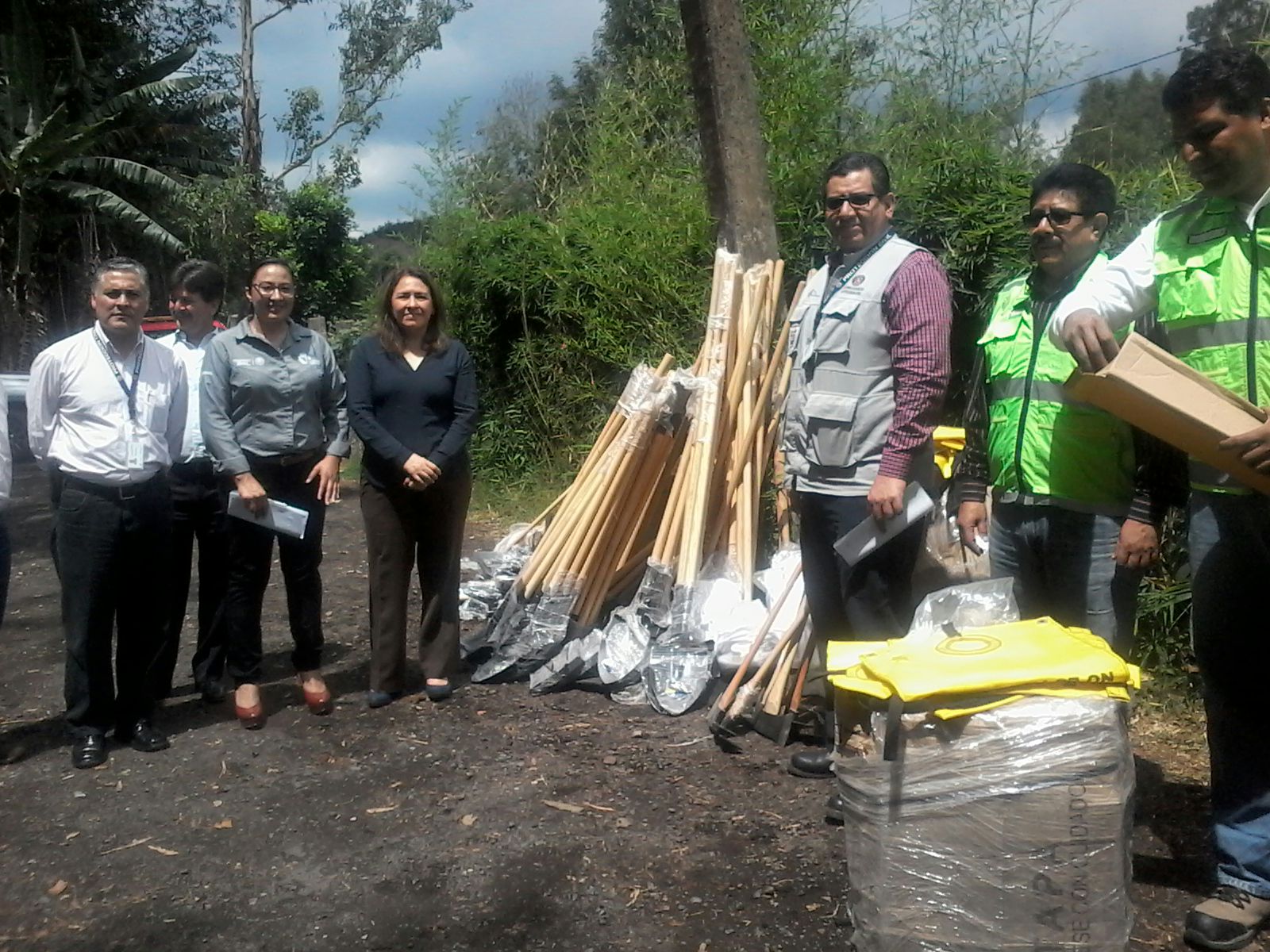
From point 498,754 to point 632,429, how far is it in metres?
1.67

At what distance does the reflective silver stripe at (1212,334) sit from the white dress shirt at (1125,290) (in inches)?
3.2

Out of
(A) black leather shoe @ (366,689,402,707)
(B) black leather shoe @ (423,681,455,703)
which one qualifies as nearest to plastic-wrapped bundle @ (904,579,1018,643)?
(B) black leather shoe @ (423,681,455,703)

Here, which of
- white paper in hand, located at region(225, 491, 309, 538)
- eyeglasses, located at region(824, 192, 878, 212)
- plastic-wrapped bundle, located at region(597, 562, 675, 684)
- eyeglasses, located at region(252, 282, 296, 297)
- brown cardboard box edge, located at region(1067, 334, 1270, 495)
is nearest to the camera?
brown cardboard box edge, located at region(1067, 334, 1270, 495)

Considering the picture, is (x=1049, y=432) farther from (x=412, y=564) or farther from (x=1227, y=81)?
(x=412, y=564)

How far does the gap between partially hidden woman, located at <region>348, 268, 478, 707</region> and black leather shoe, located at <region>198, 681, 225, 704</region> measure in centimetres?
70

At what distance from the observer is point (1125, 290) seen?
2.66 m

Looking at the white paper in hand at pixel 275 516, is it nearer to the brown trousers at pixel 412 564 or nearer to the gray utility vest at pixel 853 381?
the brown trousers at pixel 412 564

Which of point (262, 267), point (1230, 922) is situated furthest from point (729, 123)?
point (1230, 922)

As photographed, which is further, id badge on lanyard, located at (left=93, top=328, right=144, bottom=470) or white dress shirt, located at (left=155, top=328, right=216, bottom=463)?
white dress shirt, located at (left=155, top=328, right=216, bottom=463)

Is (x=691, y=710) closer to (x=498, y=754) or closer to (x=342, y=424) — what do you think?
(x=498, y=754)

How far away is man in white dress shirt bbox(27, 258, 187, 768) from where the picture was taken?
403cm

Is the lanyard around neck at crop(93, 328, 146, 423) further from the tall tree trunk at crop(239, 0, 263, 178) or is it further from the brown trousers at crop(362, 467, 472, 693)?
the tall tree trunk at crop(239, 0, 263, 178)

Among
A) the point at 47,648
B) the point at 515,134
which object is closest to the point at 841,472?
the point at 47,648

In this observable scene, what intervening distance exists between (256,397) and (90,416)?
609 millimetres
